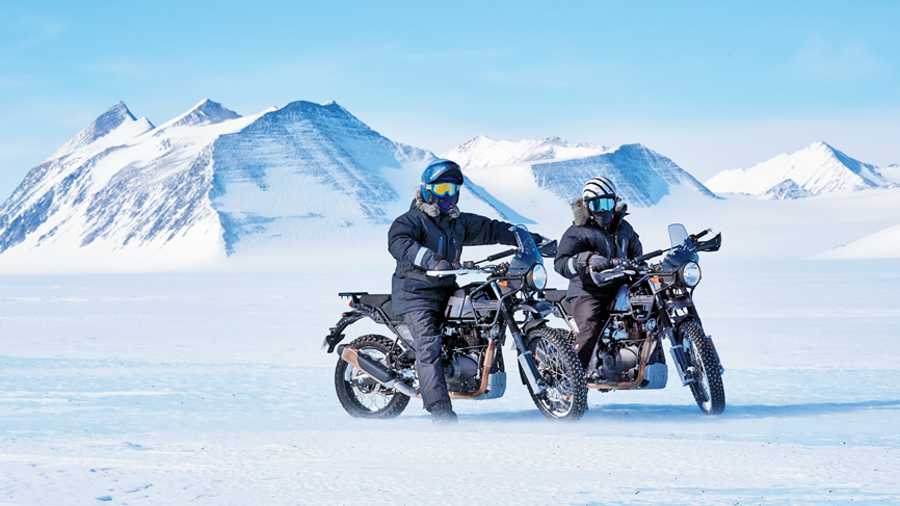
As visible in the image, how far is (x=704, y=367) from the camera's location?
8930mm

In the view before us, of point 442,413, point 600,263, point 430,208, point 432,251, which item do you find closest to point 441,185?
point 430,208

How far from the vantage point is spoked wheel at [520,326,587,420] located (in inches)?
334

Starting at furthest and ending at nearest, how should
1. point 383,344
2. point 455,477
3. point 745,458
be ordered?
point 383,344 → point 745,458 → point 455,477

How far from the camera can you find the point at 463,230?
29.4 feet

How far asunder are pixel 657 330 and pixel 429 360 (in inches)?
69.9

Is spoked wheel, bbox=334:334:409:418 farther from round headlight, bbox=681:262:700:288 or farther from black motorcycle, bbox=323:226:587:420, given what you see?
round headlight, bbox=681:262:700:288

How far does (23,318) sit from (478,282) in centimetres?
2116

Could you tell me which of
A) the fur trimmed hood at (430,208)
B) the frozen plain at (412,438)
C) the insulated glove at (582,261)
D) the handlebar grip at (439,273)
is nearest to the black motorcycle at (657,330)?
the insulated glove at (582,261)

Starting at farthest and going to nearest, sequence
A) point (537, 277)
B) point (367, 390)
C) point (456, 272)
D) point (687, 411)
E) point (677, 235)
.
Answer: point (687, 411), point (367, 390), point (677, 235), point (537, 277), point (456, 272)

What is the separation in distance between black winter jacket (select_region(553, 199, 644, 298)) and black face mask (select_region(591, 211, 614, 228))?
44 mm

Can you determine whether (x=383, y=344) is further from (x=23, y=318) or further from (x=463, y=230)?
(x=23, y=318)

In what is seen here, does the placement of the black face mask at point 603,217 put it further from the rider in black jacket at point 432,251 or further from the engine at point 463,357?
the engine at point 463,357

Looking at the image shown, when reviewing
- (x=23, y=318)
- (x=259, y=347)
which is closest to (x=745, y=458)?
(x=259, y=347)

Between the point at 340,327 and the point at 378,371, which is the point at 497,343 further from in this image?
the point at 340,327
